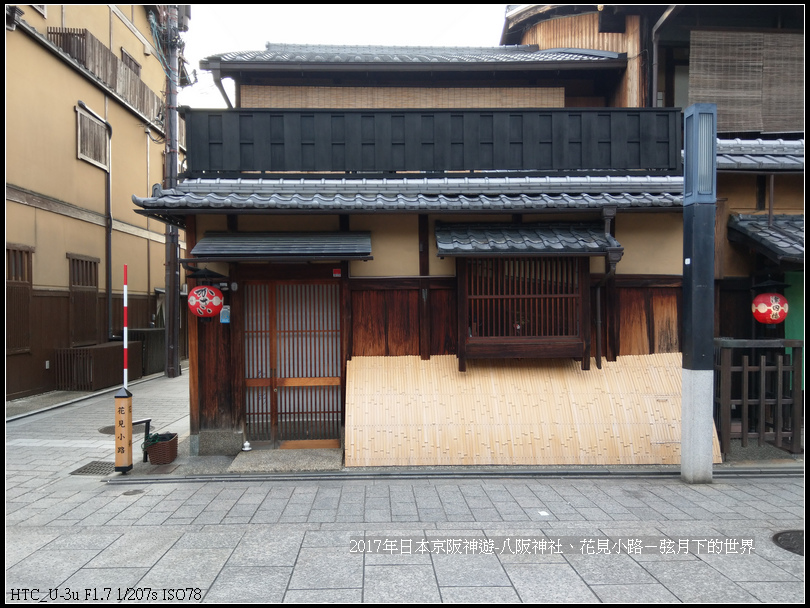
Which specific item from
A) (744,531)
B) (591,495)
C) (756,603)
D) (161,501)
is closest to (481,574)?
(756,603)

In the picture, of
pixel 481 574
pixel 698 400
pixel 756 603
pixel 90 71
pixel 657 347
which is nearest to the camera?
pixel 756 603

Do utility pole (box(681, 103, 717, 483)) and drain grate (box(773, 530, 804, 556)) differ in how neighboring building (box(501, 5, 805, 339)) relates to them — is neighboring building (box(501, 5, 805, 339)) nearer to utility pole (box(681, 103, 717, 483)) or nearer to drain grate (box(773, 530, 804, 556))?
utility pole (box(681, 103, 717, 483))

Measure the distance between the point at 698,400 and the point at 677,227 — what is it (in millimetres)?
3460

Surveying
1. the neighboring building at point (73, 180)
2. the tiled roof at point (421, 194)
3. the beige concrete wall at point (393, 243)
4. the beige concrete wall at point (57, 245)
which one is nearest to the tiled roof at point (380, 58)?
the tiled roof at point (421, 194)

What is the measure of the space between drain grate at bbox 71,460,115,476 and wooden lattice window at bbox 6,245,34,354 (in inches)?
319

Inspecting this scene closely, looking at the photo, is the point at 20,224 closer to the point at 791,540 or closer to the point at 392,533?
the point at 392,533

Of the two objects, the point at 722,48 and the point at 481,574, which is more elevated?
the point at 722,48

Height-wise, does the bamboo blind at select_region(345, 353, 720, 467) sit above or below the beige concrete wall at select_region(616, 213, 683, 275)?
below

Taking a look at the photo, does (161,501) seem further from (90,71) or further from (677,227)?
(90,71)

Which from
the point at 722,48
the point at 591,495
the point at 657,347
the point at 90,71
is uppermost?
the point at 90,71

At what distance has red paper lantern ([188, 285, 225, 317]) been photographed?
8.46 m

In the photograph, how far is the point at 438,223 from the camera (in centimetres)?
910

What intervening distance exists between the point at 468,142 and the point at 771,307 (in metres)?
6.29

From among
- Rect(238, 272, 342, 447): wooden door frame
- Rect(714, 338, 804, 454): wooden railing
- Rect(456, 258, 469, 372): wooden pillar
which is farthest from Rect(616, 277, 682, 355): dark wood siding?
Rect(238, 272, 342, 447): wooden door frame
